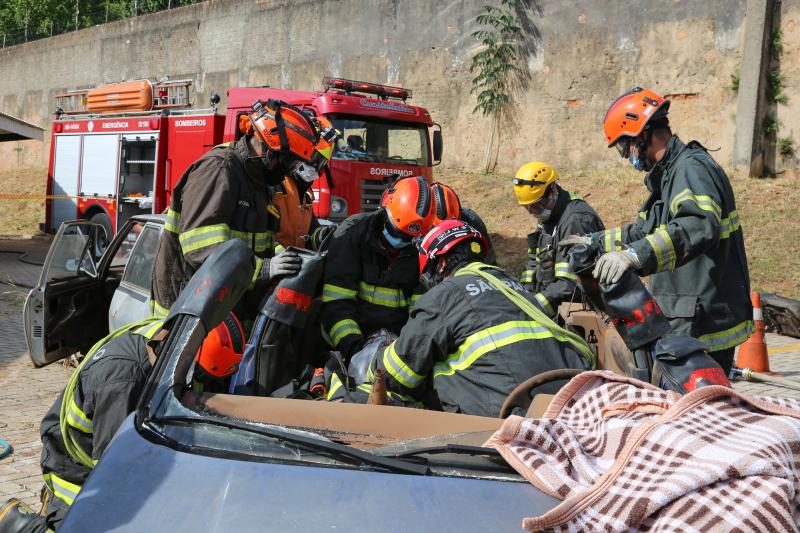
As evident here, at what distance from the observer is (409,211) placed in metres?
4.48

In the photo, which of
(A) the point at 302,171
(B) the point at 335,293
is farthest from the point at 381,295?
(A) the point at 302,171

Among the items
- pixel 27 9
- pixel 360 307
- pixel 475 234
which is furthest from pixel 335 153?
pixel 27 9

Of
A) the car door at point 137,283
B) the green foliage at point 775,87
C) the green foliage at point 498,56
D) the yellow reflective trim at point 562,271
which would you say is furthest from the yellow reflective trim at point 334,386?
the green foliage at point 498,56

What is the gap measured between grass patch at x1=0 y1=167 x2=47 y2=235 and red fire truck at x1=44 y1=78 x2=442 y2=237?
4991mm

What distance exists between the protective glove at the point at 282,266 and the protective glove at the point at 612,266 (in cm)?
154

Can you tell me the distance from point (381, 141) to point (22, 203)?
1614cm

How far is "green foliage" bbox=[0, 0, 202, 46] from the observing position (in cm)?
3438

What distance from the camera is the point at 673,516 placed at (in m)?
1.38

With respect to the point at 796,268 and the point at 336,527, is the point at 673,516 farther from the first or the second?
the point at 796,268

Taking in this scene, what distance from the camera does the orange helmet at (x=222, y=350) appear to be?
2990 millimetres

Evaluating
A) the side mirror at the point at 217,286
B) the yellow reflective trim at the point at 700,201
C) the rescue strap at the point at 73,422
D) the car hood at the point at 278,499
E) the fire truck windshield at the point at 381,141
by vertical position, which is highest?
the fire truck windshield at the point at 381,141

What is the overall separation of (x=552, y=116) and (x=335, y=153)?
7177 mm

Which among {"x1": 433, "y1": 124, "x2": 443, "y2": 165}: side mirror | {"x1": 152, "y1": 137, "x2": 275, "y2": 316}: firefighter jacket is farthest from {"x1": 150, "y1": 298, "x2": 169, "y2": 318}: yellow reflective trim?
{"x1": 433, "y1": 124, "x2": 443, "y2": 165}: side mirror

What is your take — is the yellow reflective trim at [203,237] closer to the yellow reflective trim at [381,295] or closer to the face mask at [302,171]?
the face mask at [302,171]
